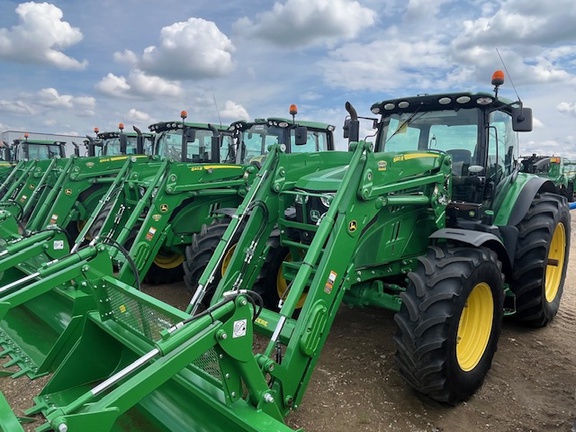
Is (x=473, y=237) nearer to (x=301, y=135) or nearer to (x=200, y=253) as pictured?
(x=200, y=253)

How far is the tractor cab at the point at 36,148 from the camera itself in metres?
14.9

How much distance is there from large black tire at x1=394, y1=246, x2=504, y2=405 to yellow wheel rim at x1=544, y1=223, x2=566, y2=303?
2050mm

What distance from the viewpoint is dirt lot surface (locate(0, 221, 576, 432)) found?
3.28 m

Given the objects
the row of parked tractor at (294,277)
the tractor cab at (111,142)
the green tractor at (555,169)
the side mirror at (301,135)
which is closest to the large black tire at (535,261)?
the row of parked tractor at (294,277)

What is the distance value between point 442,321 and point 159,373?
1881 mm

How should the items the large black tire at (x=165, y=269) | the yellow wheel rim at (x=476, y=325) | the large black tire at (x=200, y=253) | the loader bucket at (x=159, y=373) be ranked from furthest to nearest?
the large black tire at (x=165, y=269) < the large black tire at (x=200, y=253) < the yellow wheel rim at (x=476, y=325) < the loader bucket at (x=159, y=373)

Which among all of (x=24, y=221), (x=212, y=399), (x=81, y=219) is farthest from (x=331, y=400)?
(x=24, y=221)

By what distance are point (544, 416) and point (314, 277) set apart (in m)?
2.00

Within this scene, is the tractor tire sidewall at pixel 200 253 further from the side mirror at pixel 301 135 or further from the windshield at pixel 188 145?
the windshield at pixel 188 145

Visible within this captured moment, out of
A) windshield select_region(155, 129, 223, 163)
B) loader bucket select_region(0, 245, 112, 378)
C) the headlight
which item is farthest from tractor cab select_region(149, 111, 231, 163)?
the headlight

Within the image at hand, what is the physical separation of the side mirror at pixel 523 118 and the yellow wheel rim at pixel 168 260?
15.5ft

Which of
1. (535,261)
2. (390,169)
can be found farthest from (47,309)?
(535,261)

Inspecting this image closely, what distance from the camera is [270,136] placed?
26.1 ft

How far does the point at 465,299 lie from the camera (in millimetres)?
3283
